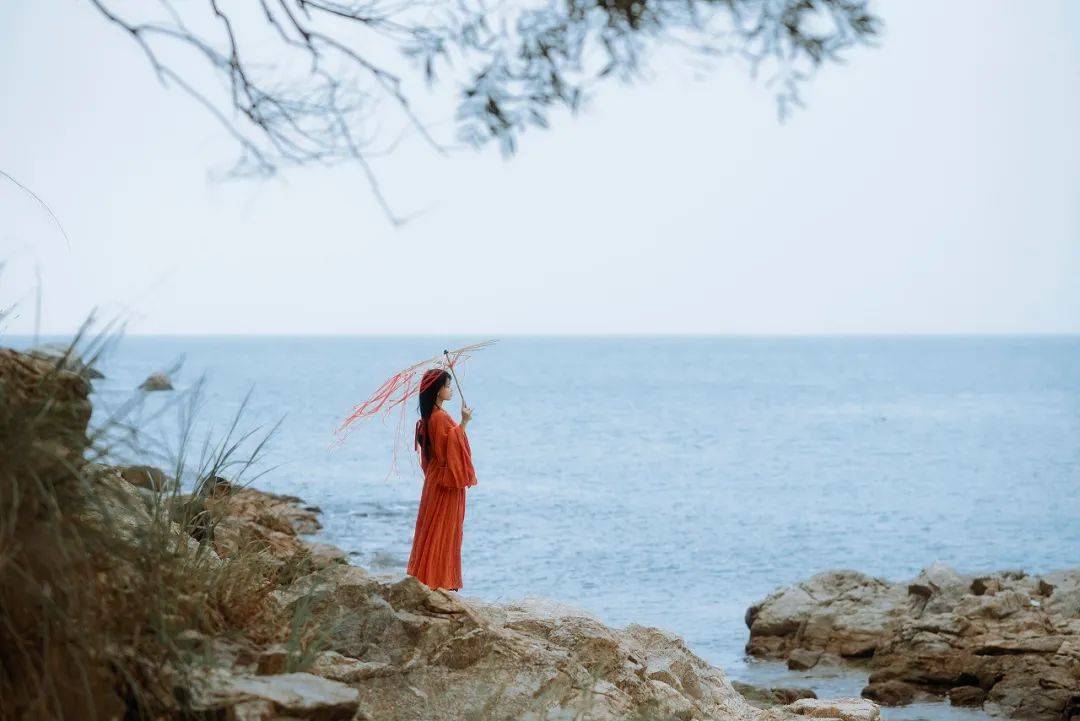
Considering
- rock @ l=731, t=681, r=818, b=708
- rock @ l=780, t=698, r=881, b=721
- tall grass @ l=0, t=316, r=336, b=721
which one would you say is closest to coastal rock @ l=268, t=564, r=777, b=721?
tall grass @ l=0, t=316, r=336, b=721

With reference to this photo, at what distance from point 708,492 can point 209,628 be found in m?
26.3

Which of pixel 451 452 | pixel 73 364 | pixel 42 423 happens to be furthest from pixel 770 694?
pixel 42 423

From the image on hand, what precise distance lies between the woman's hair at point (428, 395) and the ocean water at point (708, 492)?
2.16 m

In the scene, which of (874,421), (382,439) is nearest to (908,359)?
(874,421)

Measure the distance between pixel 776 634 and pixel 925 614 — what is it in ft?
4.95

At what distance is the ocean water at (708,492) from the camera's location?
16516 mm

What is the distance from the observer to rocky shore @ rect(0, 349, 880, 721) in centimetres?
259

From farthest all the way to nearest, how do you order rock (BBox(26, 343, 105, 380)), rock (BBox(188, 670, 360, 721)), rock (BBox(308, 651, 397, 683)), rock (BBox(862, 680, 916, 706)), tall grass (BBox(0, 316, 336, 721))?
rock (BBox(862, 680, 916, 706)) → rock (BBox(308, 651, 397, 683)) → rock (BBox(26, 343, 105, 380)) → rock (BBox(188, 670, 360, 721)) → tall grass (BBox(0, 316, 336, 721))

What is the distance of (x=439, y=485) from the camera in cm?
764

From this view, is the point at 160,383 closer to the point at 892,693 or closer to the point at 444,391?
the point at 444,391

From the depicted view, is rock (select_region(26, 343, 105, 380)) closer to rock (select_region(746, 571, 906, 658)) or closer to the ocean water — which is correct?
the ocean water

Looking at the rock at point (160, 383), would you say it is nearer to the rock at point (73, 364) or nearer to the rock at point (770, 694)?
the rock at point (73, 364)

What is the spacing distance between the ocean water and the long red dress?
7.33ft

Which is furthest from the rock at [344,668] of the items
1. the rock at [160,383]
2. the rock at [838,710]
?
the rock at [838,710]
